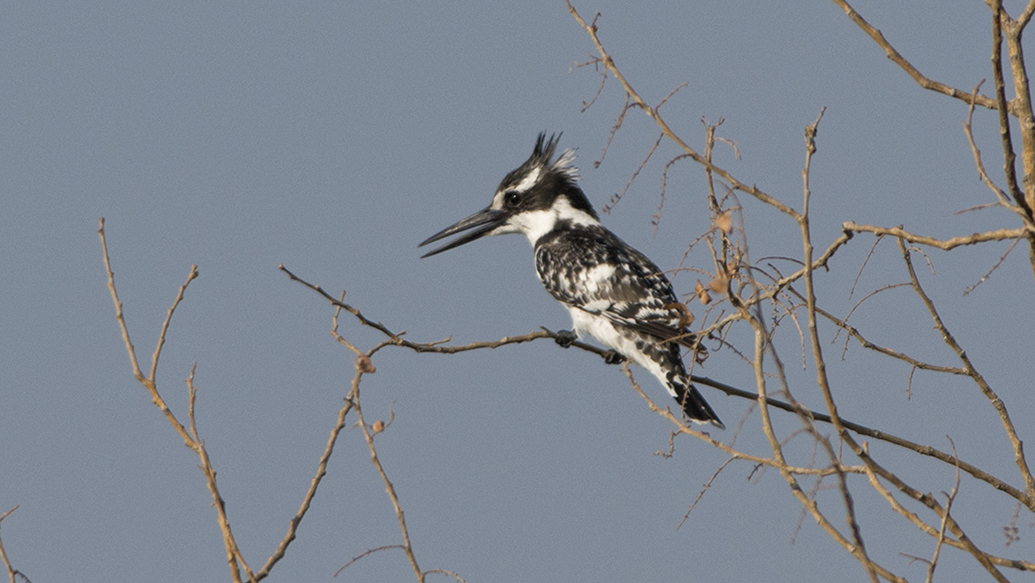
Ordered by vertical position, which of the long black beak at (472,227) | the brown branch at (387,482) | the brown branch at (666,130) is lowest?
the brown branch at (387,482)

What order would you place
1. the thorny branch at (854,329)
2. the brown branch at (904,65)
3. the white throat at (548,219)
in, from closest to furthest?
the thorny branch at (854,329), the brown branch at (904,65), the white throat at (548,219)

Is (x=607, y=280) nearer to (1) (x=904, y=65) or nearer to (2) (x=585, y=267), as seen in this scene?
(2) (x=585, y=267)

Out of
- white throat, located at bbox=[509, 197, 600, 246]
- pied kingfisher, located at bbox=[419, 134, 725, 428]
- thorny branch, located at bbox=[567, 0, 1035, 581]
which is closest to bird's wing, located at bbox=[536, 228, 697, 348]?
pied kingfisher, located at bbox=[419, 134, 725, 428]

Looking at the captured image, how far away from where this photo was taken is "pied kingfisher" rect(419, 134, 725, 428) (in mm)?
5852

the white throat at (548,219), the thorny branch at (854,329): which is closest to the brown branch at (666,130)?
the thorny branch at (854,329)

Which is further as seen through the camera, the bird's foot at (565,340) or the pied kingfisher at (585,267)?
the pied kingfisher at (585,267)

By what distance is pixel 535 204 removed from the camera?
7305 mm

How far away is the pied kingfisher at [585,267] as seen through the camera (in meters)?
5.85

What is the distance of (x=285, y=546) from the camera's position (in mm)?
2586

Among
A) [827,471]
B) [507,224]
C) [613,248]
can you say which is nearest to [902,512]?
[827,471]

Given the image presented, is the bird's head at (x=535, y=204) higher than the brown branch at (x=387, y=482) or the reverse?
higher

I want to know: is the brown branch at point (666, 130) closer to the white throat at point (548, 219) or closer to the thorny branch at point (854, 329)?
the thorny branch at point (854, 329)

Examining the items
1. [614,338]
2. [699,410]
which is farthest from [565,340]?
[699,410]

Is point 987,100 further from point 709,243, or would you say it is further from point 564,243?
point 564,243
